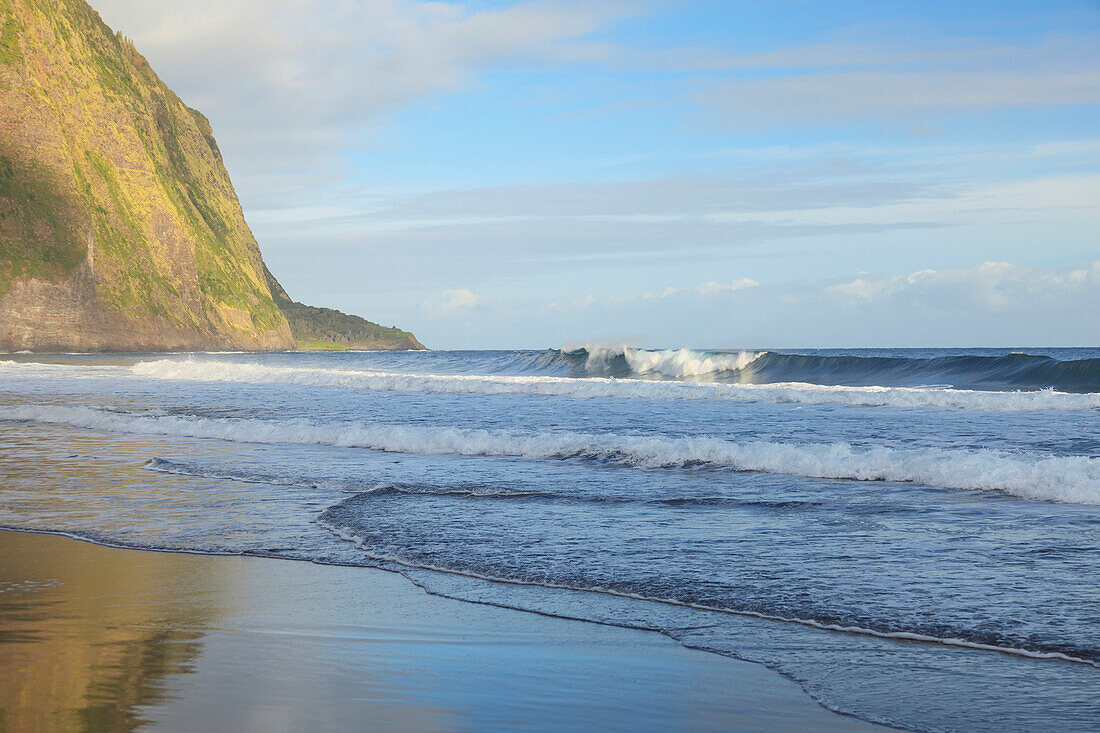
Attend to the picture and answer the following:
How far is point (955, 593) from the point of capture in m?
4.93

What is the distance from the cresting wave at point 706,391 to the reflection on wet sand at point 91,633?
654 inches

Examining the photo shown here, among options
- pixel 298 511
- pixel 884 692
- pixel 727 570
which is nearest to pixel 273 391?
pixel 298 511

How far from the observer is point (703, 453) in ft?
35.7

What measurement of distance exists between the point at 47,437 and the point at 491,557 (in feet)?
37.3

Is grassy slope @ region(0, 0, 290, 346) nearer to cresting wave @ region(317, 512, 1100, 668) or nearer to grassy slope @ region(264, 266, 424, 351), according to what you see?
grassy slope @ region(264, 266, 424, 351)

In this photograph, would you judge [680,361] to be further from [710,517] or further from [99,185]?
[99,185]

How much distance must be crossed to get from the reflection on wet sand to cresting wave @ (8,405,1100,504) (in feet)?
21.5

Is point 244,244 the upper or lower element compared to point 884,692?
upper

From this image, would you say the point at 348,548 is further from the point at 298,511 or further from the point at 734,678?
the point at 734,678

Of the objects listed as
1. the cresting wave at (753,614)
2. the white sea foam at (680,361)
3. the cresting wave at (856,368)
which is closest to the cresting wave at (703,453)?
the cresting wave at (753,614)

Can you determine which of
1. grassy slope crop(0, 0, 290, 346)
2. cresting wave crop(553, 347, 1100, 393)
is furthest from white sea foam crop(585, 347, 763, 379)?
grassy slope crop(0, 0, 290, 346)

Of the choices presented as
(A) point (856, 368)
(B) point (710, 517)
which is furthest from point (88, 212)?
(B) point (710, 517)

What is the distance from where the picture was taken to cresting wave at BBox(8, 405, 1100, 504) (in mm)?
8641

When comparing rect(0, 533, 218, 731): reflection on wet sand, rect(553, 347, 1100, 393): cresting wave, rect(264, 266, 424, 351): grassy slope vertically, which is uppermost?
rect(264, 266, 424, 351): grassy slope
